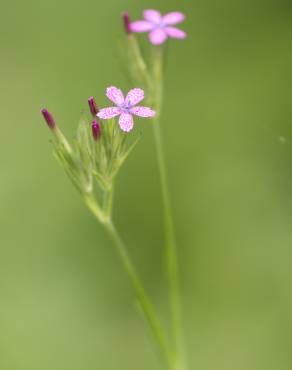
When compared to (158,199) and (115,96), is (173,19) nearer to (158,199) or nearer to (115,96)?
(115,96)

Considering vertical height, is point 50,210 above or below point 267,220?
above

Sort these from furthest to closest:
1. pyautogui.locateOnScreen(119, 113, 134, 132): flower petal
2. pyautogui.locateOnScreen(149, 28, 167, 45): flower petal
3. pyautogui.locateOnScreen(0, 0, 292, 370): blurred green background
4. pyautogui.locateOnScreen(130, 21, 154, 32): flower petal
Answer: pyautogui.locateOnScreen(0, 0, 292, 370): blurred green background
pyautogui.locateOnScreen(130, 21, 154, 32): flower petal
pyautogui.locateOnScreen(149, 28, 167, 45): flower petal
pyautogui.locateOnScreen(119, 113, 134, 132): flower petal

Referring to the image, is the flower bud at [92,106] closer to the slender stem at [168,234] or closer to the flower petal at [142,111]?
the flower petal at [142,111]

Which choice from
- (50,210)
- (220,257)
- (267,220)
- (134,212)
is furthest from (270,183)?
(50,210)

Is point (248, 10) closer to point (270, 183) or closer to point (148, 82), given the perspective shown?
point (270, 183)

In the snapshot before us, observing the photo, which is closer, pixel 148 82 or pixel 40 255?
pixel 148 82

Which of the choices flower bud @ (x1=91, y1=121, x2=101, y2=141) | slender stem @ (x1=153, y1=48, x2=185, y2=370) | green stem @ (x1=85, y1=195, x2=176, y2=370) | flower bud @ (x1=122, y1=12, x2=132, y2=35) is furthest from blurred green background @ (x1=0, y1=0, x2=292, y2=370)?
flower bud @ (x1=91, y1=121, x2=101, y2=141)

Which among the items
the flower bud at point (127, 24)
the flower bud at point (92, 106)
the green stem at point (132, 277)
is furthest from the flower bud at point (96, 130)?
the flower bud at point (127, 24)

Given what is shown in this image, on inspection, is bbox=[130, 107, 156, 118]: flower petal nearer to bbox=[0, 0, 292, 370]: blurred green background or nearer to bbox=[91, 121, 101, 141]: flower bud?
bbox=[91, 121, 101, 141]: flower bud
